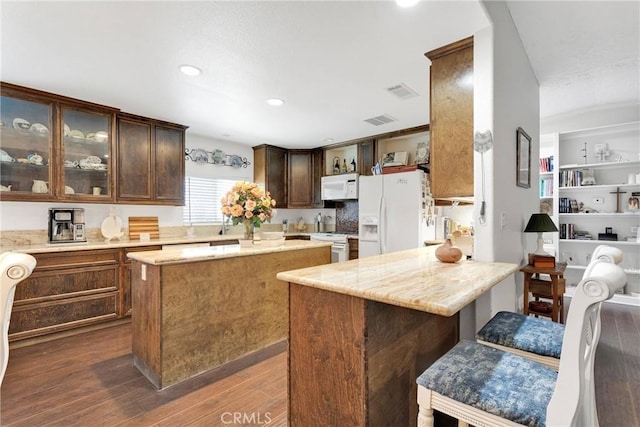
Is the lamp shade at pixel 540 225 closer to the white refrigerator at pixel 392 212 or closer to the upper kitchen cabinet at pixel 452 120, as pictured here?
the upper kitchen cabinet at pixel 452 120

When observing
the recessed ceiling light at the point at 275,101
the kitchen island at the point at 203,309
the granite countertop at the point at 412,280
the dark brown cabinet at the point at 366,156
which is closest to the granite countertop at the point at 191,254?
the kitchen island at the point at 203,309

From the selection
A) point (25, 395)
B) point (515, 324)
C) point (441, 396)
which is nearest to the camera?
point (441, 396)

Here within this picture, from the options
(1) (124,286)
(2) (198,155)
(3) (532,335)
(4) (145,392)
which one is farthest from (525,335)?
(2) (198,155)

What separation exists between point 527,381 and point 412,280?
0.51 m

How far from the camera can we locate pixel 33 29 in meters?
2.07

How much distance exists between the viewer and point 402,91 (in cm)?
304

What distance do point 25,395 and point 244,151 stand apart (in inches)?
162

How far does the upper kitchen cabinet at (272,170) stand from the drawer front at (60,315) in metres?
2.79

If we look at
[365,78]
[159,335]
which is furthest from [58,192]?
[365,78]

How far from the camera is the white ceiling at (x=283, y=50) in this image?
190 cm

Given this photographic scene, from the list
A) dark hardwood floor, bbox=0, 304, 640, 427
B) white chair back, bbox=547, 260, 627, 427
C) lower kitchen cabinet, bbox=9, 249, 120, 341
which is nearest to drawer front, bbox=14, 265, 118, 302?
lower kitchen cabinet, bbox=9, 249, 120, 341

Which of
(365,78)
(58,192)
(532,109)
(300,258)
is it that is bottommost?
(300,258)

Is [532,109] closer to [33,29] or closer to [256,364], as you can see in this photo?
[256,364]

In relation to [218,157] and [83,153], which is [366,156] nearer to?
[218,157]
